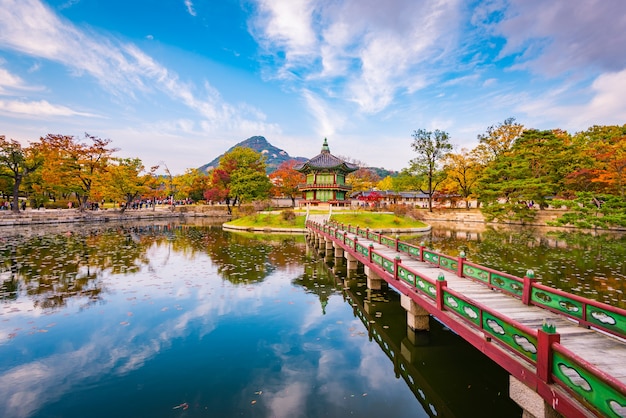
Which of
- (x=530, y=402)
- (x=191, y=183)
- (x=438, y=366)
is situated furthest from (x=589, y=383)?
(x=191, y=183)

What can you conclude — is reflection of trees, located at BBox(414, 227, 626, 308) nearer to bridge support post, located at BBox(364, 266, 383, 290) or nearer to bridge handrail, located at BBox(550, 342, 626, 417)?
bridge support post, located at BBox(364, 266, 383, 290)

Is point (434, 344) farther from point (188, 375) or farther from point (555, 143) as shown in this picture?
point (555, 143)

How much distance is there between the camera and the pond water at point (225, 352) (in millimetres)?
6250

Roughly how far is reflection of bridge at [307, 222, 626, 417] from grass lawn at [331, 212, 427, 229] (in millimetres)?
27772

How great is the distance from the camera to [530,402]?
16.3 ft

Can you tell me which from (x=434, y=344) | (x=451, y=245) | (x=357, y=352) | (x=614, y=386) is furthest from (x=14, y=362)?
(x=451, y=245)

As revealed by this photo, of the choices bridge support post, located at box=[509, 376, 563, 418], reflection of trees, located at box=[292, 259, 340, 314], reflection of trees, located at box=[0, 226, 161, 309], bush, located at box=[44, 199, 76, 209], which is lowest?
reflection of trees, located at box=[292, 259, 340, 314]

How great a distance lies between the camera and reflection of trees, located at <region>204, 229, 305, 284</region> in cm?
1708

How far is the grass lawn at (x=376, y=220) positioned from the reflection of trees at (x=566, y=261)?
34.3 feet

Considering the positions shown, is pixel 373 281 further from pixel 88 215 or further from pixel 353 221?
pixel 88 215

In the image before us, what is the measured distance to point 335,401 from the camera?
636 centimetres

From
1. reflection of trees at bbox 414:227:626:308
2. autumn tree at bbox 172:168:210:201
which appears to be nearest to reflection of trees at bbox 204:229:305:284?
reflection of trees at bbox 414:227:626:308

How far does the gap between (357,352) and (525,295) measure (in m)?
4.58

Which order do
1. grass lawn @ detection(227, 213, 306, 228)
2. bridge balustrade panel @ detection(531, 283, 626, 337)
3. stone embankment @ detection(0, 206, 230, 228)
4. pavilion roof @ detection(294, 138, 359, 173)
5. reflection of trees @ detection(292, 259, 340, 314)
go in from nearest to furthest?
bridge balustrade panel @ detection(531, 283, 626, 337) < reflection of trees @ detection(292, 259, 340, 314) < grass lawn @ detection(227, 213, 306, 228) < stone embankment @ detection(0, 206, 230, 228) < pavilion roof @ detection(294, 138, 359, 173)
